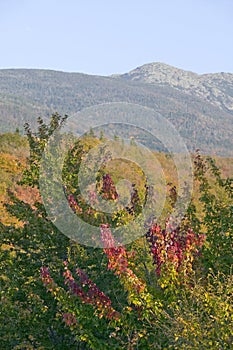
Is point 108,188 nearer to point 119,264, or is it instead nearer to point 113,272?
point 113,272

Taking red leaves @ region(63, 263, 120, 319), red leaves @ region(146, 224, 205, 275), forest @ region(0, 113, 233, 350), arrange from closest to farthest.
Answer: forest @ region(0, 113, 233, 350) < red leaves @ region(63, 263, 120, 319) < red leaves @ region(146, 224, 205, 275)

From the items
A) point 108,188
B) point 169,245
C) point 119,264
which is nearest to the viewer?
point 119,264

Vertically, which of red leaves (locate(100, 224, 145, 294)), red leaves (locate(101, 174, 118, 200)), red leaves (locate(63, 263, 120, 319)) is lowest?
red leaves (locate(63, 263, 120, 319))

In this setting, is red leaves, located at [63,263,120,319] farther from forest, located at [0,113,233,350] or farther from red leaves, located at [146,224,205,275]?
red leaves, located at [146,224,205,275]

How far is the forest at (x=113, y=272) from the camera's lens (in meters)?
7.86

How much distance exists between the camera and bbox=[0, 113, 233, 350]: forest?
7.86m

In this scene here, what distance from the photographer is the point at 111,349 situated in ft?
26.9

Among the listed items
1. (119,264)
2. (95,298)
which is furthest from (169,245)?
(95,298)

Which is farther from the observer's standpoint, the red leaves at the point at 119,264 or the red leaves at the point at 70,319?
the red leaves at the point at 70,319

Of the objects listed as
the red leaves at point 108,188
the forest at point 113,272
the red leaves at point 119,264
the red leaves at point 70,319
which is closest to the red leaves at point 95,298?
the forest at point 113,272

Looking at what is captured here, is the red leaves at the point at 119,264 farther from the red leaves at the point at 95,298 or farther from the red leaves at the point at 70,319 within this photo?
the red leaves at the point at 70,319

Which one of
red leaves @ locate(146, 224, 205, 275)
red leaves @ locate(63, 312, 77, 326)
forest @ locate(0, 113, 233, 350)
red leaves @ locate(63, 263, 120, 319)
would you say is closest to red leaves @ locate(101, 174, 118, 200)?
forest @ locate(0, 113, 233, 350)

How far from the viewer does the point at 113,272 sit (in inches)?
350

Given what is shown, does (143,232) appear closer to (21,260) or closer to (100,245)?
(100,245)
